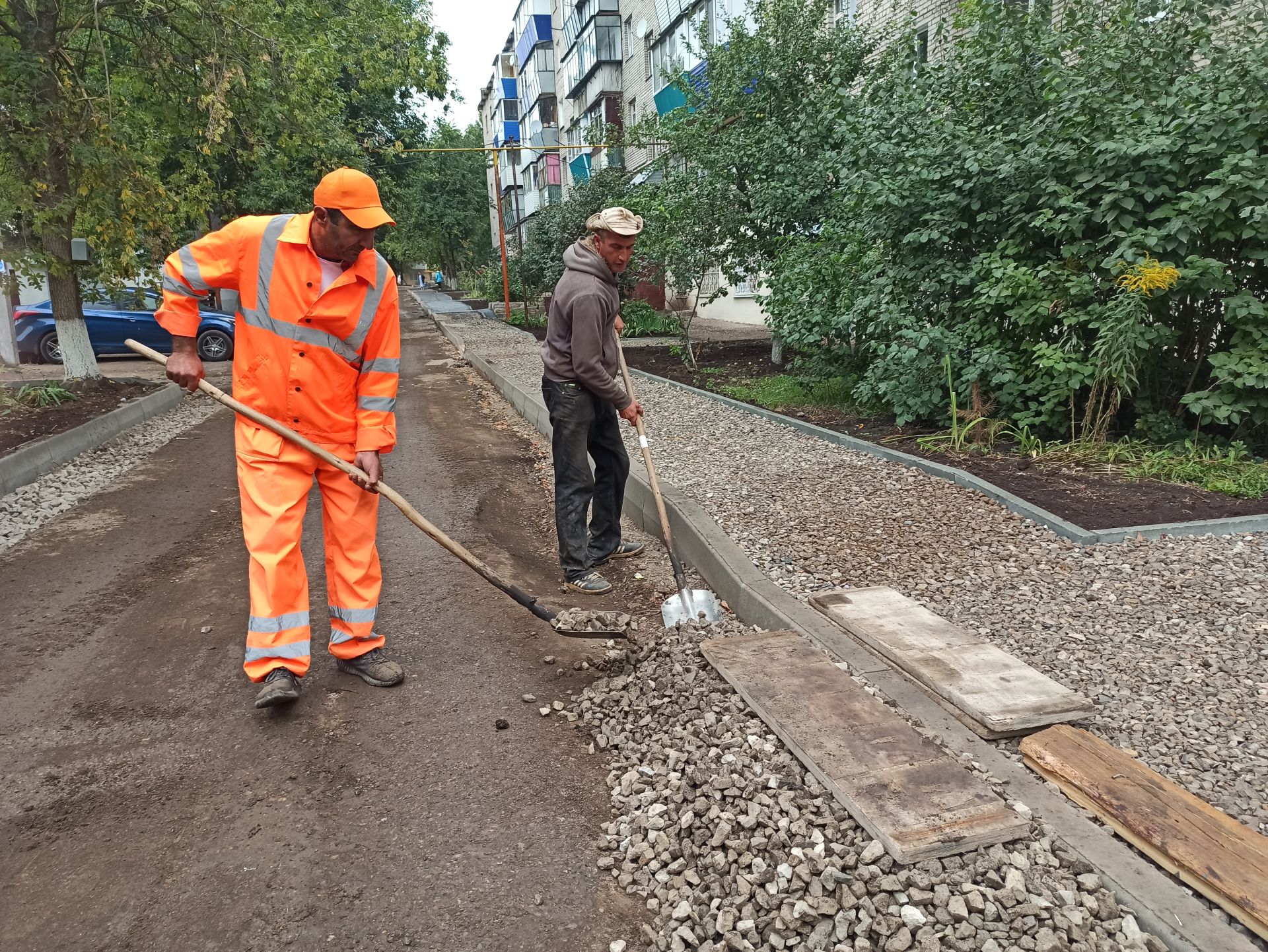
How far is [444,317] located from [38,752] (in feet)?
94.2

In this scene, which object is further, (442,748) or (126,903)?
(442,748)

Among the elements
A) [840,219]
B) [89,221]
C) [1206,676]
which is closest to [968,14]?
[840,219]

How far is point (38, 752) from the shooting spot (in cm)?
321

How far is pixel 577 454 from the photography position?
16.4 ft

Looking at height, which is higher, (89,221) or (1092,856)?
(89,221)

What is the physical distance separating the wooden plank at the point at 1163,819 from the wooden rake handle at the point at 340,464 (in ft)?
6.85

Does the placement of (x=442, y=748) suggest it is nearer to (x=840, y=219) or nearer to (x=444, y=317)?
(x=840, y=219)

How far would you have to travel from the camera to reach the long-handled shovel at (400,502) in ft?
11.1

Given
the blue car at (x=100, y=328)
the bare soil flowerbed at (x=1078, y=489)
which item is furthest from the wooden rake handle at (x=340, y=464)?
the blue car at (x=100, y=328)

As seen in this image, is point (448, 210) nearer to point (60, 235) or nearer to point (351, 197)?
point (60, 235)

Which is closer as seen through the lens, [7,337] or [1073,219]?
[1073,219]

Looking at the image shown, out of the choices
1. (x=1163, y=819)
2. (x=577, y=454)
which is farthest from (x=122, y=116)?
(x=1163, y=819)

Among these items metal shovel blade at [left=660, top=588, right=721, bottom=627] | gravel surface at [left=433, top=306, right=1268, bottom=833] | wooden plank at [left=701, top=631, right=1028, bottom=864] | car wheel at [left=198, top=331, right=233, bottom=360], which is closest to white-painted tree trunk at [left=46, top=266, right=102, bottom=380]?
car wheel at [left=198, top=331, right=233, bottom=360]

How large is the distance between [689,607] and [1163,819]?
2.23m
